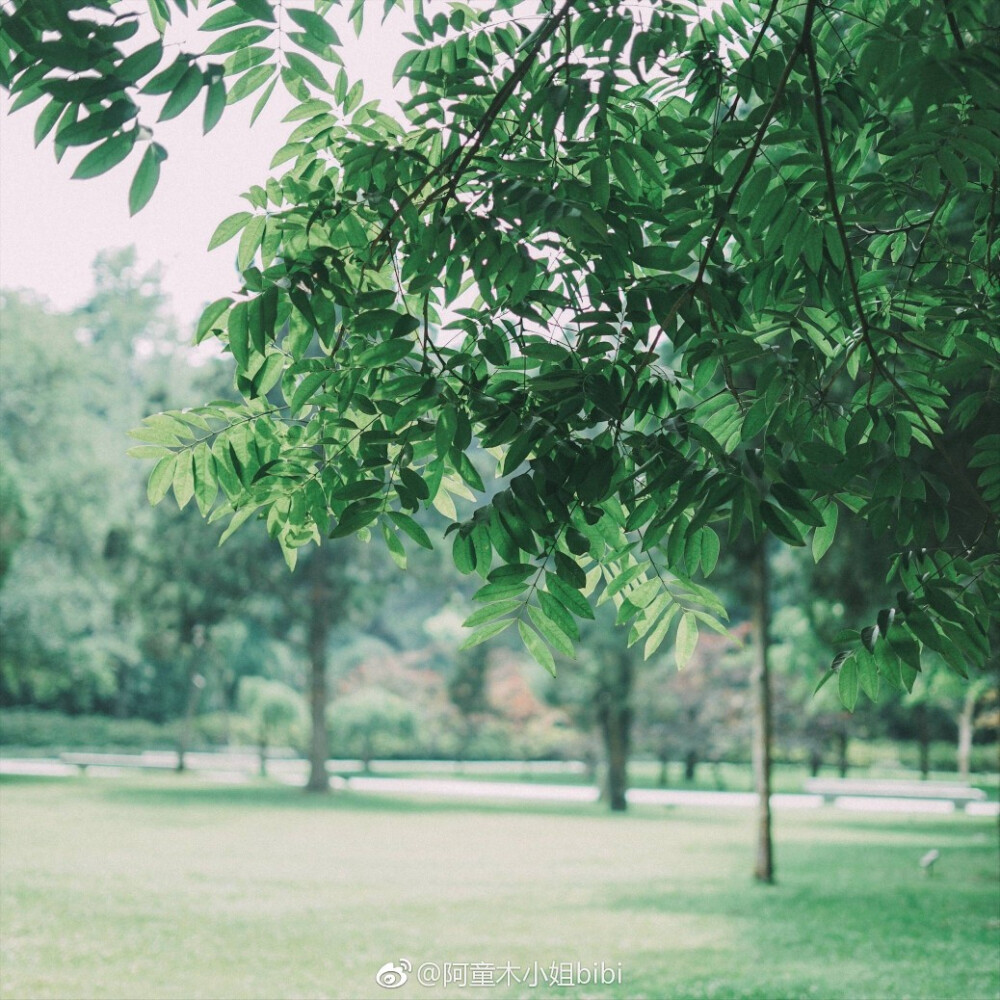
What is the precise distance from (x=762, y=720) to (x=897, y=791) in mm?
21064

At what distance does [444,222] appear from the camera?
2.35 m

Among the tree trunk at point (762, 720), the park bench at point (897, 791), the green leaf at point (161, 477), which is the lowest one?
the park bench at point (897, 791)

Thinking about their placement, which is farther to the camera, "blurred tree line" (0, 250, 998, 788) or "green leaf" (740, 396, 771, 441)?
"blurred tree line" (0, 250, 998, 788)

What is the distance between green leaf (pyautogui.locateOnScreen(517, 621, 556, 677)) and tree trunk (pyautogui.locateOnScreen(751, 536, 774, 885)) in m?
11.5

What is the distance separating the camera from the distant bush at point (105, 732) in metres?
37.7

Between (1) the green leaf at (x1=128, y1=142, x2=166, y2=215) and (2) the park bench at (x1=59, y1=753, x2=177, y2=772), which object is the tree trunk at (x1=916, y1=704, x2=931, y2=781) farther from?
(1) the green leaf at (x1=128, y1=142, x2=166, y2=215)

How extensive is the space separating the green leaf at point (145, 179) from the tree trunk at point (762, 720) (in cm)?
1220

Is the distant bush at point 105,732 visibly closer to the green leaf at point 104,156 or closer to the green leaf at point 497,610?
the green leaf at point 497,610

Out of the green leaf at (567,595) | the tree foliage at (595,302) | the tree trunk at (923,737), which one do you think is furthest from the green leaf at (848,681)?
the tree trunk at (923,737)

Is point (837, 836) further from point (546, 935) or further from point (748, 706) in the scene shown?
point (546, 935)

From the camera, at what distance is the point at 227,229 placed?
2711 mm

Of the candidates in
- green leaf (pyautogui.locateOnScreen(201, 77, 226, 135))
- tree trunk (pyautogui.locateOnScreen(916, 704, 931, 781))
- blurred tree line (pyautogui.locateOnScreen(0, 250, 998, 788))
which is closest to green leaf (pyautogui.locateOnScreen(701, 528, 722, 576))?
green leaf (pyautogui.locateOnScreen(201, 77, 226, 135))

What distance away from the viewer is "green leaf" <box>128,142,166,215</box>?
6.40 feet

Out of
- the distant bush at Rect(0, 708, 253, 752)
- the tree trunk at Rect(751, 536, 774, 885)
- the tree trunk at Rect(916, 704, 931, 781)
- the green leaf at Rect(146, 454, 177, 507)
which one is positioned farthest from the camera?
the distant bush at Rect(0, 708, 253, 752)
